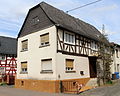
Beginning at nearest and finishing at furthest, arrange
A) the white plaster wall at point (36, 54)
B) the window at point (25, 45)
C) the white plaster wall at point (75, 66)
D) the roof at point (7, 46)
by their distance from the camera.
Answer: the white plaster wall at point (75, 66) → the white plaster wall at point (36, 54) → the window at point (25, 45) → the roof at point (7, 46)

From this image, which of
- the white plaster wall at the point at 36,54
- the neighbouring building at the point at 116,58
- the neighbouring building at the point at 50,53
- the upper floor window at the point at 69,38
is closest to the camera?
the neighbouring building at the point at 50,53

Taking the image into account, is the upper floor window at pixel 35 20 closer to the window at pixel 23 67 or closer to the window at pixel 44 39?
the window at pixel 44 39

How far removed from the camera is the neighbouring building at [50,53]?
14766 millimetres

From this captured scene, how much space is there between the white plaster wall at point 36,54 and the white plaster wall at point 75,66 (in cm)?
51

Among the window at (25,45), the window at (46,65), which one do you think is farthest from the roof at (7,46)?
the window at (46,65)

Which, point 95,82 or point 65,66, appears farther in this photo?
point 95,82

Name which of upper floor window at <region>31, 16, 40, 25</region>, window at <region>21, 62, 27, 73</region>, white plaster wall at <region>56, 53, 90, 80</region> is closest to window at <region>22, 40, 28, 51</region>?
Answer: window at <region>21, 62, 27, 73</region>

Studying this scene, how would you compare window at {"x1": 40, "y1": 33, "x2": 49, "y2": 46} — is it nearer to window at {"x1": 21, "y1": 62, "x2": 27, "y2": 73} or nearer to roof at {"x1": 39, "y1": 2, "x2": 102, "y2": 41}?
roof at {"x1": 39, "y1": 2, "x2": 102, "y2": 41}

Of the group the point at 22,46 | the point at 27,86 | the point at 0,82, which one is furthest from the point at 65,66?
the point at 0,82

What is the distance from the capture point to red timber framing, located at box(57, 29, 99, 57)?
15253 millimetres

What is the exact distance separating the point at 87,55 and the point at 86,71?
1910 mm

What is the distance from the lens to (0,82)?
74.9 ft

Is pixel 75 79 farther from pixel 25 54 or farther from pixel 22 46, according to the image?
pixel 22 46

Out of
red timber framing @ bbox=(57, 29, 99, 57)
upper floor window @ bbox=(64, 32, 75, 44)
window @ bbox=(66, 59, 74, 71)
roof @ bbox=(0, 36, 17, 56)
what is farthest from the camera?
roof @ bbox=(0, 36, 17, 56)
